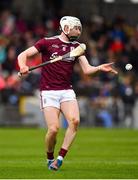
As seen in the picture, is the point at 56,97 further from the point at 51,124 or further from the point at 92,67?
the point at 92,67

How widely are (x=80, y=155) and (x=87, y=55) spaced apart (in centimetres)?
1453

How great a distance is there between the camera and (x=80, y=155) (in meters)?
21.3

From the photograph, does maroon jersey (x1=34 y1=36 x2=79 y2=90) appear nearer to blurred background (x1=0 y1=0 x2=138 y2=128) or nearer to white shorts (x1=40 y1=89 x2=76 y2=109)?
white shorts (x1=40 y1=89 x2=76 y2=109)

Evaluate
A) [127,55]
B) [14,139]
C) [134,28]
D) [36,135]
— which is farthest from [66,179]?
[134,28]

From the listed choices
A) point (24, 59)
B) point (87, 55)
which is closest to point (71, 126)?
point (24, 59)

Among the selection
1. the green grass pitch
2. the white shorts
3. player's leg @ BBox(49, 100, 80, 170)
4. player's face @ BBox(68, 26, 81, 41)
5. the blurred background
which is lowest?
the blurred background

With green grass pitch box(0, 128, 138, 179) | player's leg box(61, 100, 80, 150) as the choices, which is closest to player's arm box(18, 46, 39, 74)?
player's leg box(61, 100, 80, 150)

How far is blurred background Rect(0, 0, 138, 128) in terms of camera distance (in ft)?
108

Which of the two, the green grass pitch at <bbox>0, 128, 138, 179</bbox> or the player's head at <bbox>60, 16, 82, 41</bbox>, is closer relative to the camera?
the green grass pitch at <bbox>0, 128, 138, 179</bbox>

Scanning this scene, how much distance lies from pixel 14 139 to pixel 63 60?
9942 mm

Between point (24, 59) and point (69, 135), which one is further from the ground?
point (24, 59)

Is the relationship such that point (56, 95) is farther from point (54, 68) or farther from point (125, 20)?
point (125, 20)

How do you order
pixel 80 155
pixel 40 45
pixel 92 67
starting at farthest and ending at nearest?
1. pixel 80 155
2. pixel 92 67
3. pixel 40 45

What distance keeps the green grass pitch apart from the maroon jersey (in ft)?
4.69
